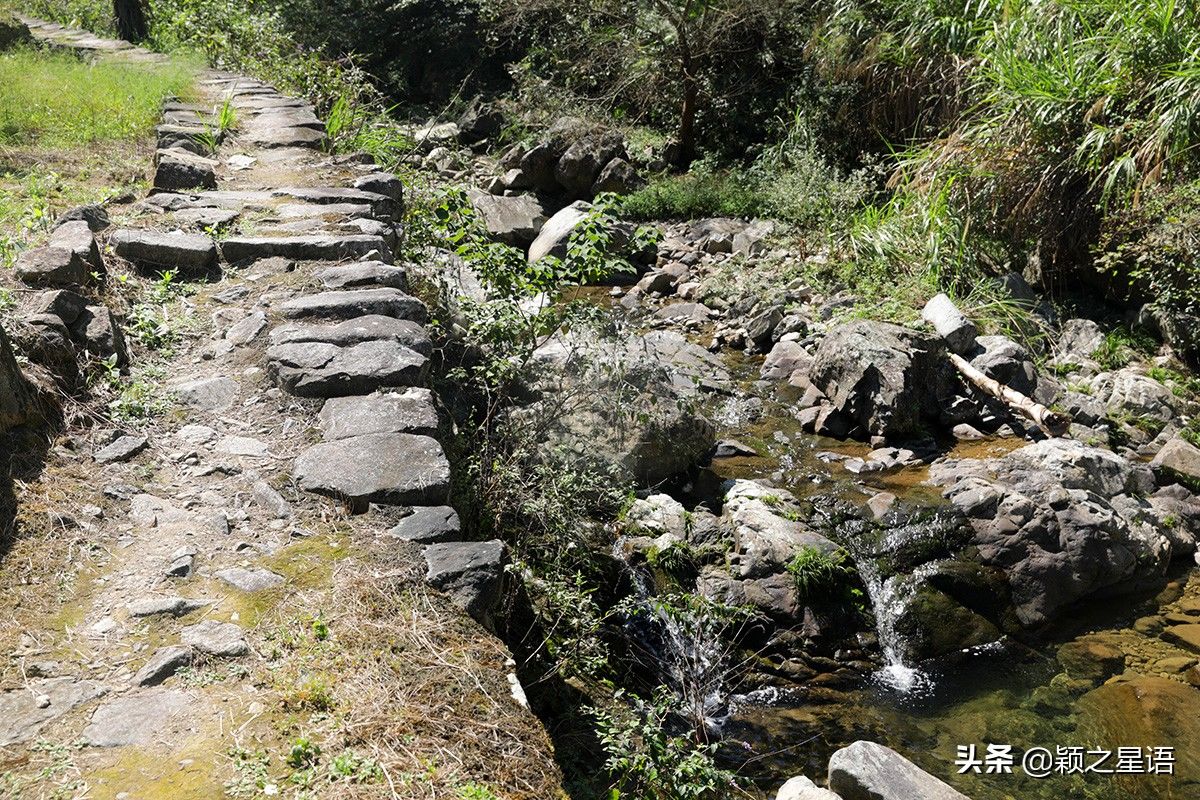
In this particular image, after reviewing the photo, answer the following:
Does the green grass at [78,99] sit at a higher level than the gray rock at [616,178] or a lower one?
higher

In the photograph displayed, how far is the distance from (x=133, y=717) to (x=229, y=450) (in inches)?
50.7

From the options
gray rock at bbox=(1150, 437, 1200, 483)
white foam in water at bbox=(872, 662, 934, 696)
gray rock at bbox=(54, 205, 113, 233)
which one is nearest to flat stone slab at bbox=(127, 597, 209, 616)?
gray rock at bbox=(54, 205, 113, 233)

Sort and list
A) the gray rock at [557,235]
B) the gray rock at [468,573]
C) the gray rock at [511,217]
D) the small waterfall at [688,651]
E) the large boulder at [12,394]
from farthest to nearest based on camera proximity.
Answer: the gray rock at [511,217]
the gray rock at [557,235]
the small waterfall at [688,651]
the large boulder at [12,394]
the gray rock at [468,573]

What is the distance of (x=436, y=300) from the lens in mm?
4977

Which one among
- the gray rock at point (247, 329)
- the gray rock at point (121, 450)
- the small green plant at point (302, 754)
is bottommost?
the small green plant at point (302, 754)

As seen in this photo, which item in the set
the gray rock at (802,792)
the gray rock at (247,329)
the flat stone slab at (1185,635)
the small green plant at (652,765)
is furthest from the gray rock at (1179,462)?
the gray rock at (247,329)

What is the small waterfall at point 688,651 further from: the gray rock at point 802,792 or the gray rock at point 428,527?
the gray rock at point 428,527

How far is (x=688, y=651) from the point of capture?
451 cm

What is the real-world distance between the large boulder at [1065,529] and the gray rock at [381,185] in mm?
3798

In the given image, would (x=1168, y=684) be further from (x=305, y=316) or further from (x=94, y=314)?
(x=94, y=314)

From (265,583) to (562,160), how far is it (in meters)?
9.94

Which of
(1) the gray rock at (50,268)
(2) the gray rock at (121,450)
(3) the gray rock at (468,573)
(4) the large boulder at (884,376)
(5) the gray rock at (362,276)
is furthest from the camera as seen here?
(4) the large boulder at (884,376)

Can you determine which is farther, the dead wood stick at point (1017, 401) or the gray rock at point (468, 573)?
the dead wood stick at point (1017, 401)

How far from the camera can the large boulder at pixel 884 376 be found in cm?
668
